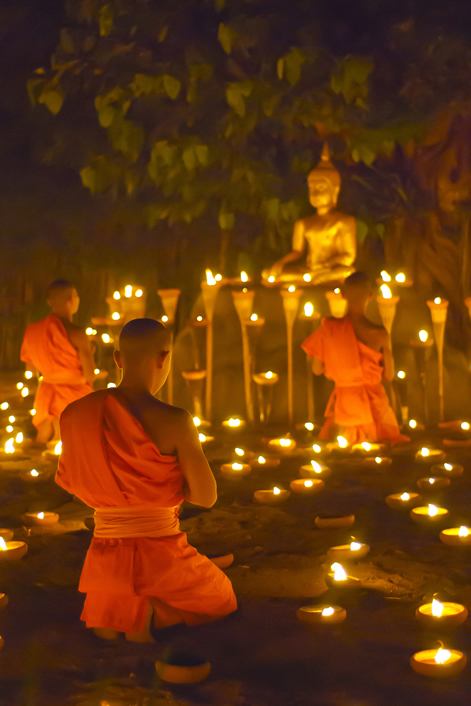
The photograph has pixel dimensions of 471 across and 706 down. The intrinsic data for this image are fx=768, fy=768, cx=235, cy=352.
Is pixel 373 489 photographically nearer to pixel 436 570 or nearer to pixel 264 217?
pixel 436 570

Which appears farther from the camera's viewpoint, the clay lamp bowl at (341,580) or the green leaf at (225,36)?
the green leaf at (225,36)

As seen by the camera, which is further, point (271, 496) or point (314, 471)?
point (314, 471)

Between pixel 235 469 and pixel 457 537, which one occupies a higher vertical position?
pixel 235 469

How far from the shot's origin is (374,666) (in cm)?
233

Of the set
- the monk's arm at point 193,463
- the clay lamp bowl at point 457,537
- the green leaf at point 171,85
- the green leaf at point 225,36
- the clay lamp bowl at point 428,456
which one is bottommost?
the clay lamp bowl at point 457,537

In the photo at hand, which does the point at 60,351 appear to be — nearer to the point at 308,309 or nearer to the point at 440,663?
the point at 308,309

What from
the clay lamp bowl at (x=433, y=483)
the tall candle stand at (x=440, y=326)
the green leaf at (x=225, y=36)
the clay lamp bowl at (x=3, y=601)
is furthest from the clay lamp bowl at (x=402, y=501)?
the green leaf at (x=225, y=36)

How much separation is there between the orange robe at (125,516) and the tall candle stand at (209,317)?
426cm

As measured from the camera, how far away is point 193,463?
2.52m

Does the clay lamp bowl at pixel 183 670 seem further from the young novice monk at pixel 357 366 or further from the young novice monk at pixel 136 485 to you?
the young novice monk at pixel 357 366

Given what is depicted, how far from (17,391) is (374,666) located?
22.9ft

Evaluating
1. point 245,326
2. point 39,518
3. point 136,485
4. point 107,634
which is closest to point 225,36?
point 245,326

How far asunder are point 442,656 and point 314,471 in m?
2.39

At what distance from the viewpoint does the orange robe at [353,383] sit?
5641 millimetres
